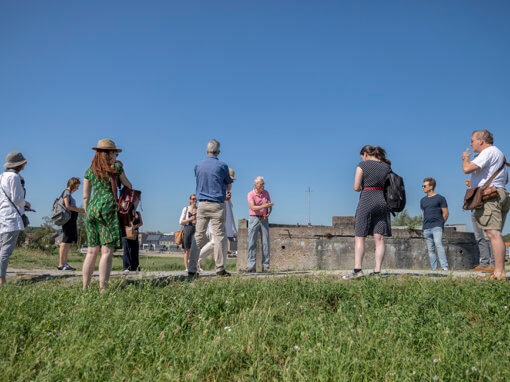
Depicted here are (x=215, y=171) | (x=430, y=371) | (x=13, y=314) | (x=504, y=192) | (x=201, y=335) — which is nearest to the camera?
(x=430, y=371)

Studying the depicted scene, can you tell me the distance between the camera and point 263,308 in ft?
13.2

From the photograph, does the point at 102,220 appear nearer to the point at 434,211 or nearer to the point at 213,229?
the point at 213,229

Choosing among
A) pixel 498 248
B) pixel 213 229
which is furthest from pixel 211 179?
pixel 498 248

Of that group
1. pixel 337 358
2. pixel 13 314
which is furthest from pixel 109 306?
pixel 337 358

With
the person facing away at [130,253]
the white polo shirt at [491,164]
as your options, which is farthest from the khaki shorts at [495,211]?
the person facing away at [130,253]

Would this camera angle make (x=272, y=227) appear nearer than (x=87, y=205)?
No

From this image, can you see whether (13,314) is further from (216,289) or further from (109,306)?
(216,289)

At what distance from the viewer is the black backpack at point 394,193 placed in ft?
18.7

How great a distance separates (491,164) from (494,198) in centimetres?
44

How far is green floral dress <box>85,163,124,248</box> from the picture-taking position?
473cm

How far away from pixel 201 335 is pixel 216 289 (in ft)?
4.08

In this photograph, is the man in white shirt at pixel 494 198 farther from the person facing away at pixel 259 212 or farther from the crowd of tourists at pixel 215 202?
the person facing away at pixel 259 212

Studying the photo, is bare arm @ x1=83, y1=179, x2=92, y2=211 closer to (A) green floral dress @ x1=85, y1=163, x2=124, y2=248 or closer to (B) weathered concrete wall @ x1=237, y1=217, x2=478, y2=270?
(A) green floral dress @ x1=85, y1=163, x2=124, y2=248

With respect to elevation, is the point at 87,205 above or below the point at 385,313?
above
